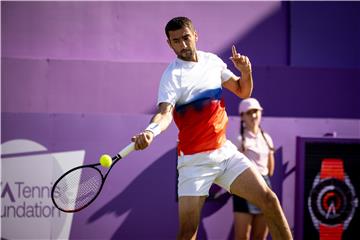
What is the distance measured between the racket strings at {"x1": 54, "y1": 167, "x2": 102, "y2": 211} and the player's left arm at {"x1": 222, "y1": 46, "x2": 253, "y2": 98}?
3.48ft

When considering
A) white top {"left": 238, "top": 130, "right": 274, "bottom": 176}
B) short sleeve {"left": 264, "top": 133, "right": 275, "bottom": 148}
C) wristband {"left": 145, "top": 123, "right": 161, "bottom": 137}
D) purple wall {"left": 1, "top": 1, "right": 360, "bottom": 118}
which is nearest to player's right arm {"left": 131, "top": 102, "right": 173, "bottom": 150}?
wristband {"left": 145, "top": 123, "right": 161, "bottom": 137}

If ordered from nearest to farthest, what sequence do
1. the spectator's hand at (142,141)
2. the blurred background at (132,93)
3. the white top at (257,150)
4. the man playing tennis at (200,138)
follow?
the spectator's hand at (142,141) < the man playing tennis at (200,138) < the white top at (257,150) < the blurred background at (132,93)

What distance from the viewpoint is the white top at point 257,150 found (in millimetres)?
5250

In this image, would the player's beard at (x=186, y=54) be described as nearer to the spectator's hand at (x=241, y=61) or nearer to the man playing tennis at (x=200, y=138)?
the man playing tennis at (x=200, y=138)

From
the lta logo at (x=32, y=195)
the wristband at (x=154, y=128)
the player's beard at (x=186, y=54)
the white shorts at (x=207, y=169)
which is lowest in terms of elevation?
the lta logo at (x=32, y=195)

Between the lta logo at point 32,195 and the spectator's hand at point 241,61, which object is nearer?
the spectator's hand at point 241,61

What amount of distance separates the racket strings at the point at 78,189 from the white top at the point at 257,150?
184 cm

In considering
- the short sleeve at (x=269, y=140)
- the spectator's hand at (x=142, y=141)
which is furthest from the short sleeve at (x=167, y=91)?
the short sleeve at (x=269, y=140)

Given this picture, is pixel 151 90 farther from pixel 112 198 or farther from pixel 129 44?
pixel 112 198

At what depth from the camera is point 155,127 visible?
130 inches

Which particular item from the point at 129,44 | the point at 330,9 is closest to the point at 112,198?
the point at 129,44

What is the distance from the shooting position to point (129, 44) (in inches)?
234

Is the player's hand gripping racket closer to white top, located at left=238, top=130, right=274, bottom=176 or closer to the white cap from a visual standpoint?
white top, located at left=238, top=130, right=274, bottom=176

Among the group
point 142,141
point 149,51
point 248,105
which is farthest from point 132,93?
point 142,141
